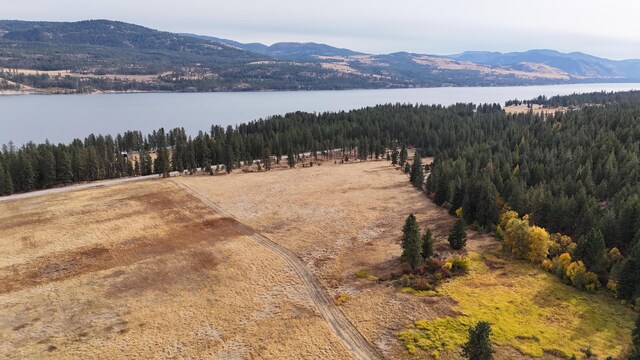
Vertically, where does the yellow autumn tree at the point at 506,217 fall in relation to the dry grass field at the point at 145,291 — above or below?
above

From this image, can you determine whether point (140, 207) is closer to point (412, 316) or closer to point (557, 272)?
point (412, 316)

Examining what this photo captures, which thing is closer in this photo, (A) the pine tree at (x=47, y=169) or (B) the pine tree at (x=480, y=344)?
(B) the pine tree at (x=480, y=344)

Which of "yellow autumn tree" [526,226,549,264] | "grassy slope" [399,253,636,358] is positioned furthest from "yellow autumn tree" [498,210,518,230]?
"grassy slope" [399,253,636,358]

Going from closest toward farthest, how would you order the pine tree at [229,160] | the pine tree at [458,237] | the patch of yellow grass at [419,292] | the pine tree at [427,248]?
the patch of yellow grass at [419,292]
the pine tree at [427,248]
the pine tree at [458,237]
the pine tree at [229,160]

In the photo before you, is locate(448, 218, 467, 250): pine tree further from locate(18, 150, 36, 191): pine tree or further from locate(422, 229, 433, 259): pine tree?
locate(18, 150, 36, 191): pine tree

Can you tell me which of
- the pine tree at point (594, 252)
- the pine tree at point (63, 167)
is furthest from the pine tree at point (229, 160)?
the pine tree at point (594, 252)

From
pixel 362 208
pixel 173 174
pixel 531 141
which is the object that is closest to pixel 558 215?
pixel 362 208

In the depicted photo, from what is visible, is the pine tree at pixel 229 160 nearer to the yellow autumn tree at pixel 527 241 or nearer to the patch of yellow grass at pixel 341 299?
the patch of yellow grass at pixel 341 299
